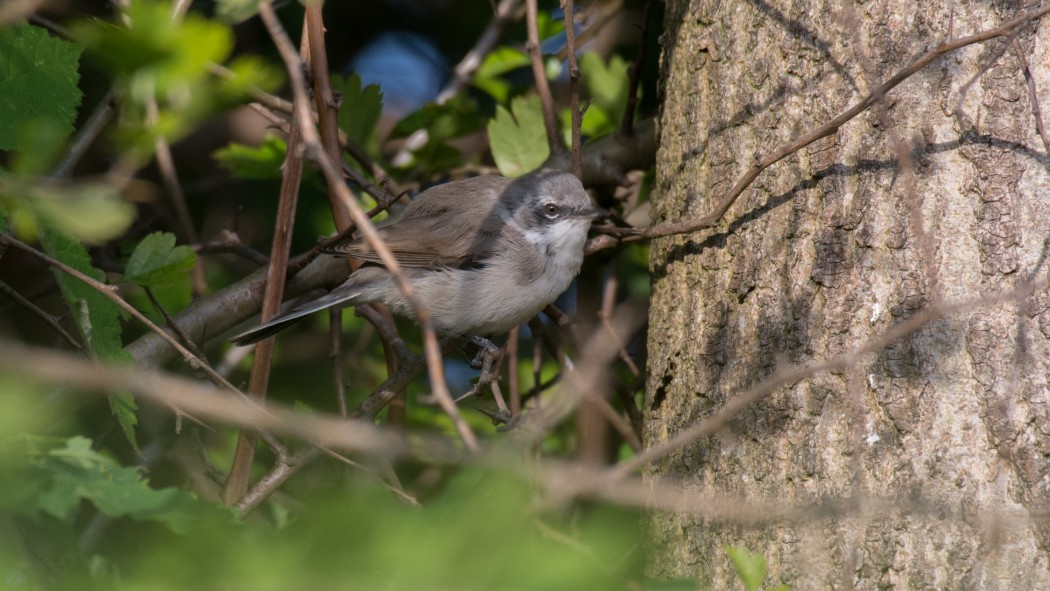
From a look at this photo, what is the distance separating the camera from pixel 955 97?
243cm

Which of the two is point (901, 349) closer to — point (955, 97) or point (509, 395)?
point (955, 97)

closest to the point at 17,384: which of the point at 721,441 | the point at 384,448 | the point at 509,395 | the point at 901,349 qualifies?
the point at 384,448

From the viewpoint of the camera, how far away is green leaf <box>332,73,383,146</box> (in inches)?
151

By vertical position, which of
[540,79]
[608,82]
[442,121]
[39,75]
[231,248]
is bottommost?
[231,248]

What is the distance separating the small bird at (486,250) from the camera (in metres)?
3.77

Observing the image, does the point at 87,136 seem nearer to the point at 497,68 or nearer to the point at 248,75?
the point at 497,68

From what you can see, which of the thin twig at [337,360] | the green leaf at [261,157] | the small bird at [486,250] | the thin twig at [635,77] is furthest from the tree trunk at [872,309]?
the green leaf at [261,157]

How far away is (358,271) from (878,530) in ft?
7.32

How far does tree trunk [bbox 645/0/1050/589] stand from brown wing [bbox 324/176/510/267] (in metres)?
1.34

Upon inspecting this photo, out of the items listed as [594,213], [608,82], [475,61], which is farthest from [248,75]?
[475,61]

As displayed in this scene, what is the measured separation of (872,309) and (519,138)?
2.00m

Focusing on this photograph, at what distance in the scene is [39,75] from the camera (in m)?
2.28

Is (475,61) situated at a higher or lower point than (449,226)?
higher

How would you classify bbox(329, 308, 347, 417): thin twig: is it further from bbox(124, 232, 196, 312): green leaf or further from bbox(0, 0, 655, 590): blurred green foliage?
bbox(0, 0, 655, 590): blurred green foliage
